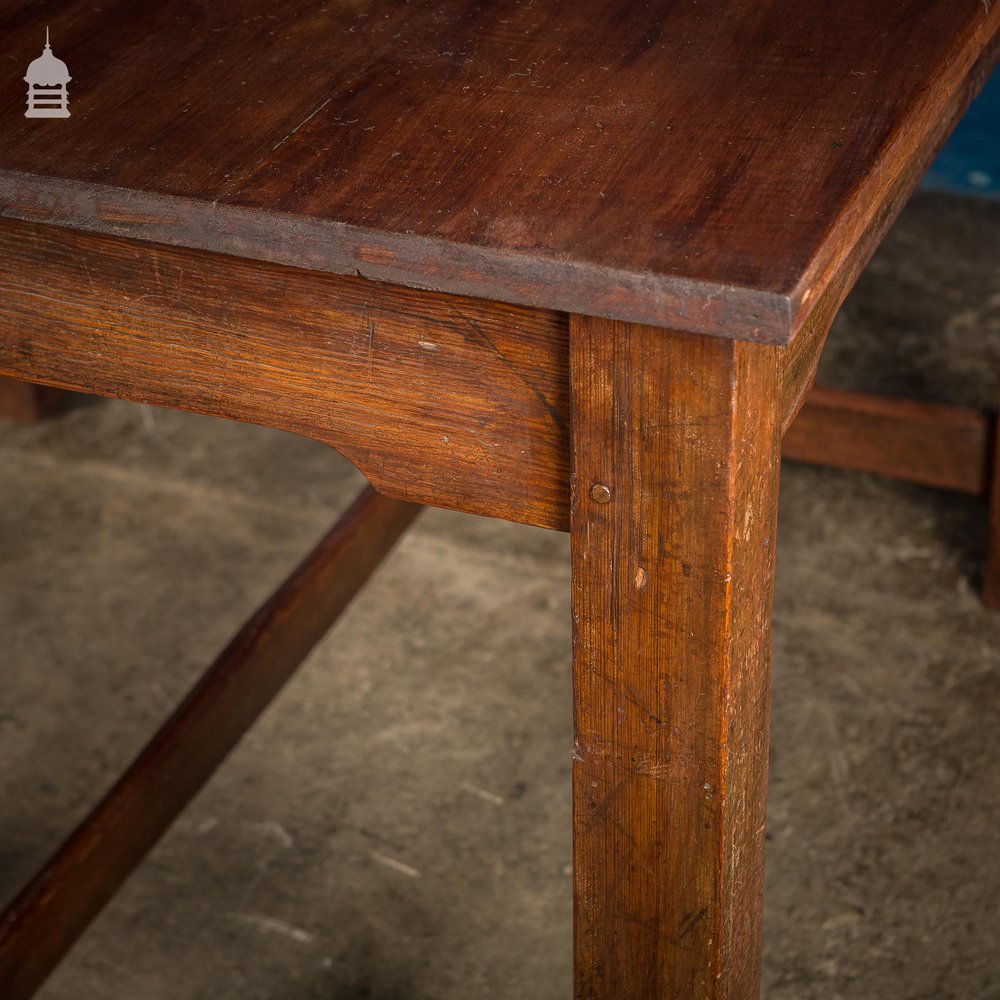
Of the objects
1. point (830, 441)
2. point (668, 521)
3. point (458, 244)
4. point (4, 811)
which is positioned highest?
point (458, 244)

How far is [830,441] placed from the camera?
2.25 meters

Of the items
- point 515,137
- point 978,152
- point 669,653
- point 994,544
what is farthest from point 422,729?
point 978,152

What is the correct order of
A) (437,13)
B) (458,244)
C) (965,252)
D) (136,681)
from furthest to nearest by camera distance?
(965,252) → (136,681) → (437,13) → (458,244)

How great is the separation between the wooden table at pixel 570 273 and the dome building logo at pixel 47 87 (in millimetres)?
15

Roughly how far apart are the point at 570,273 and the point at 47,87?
18.6 inches

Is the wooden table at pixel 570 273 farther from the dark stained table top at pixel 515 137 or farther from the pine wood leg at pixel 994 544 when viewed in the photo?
the pine wood leg at pixel 994 544

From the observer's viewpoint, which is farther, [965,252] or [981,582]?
[965,252]

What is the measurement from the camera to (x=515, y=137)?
1.00 meters

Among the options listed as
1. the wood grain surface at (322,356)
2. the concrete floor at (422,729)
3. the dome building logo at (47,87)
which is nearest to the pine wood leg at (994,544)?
the concrete floor at (422,729)

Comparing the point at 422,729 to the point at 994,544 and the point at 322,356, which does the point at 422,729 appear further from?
the point at 322,356

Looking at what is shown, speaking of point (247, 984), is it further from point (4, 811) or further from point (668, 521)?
point (668, 521)

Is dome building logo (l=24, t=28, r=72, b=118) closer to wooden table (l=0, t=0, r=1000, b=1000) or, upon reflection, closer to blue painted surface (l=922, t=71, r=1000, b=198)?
wooden table (l=0, t=0, r=1000, b=1000)

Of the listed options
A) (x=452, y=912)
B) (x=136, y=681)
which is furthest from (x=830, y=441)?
(x=136, y=681)

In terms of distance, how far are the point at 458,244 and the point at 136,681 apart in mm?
1391
